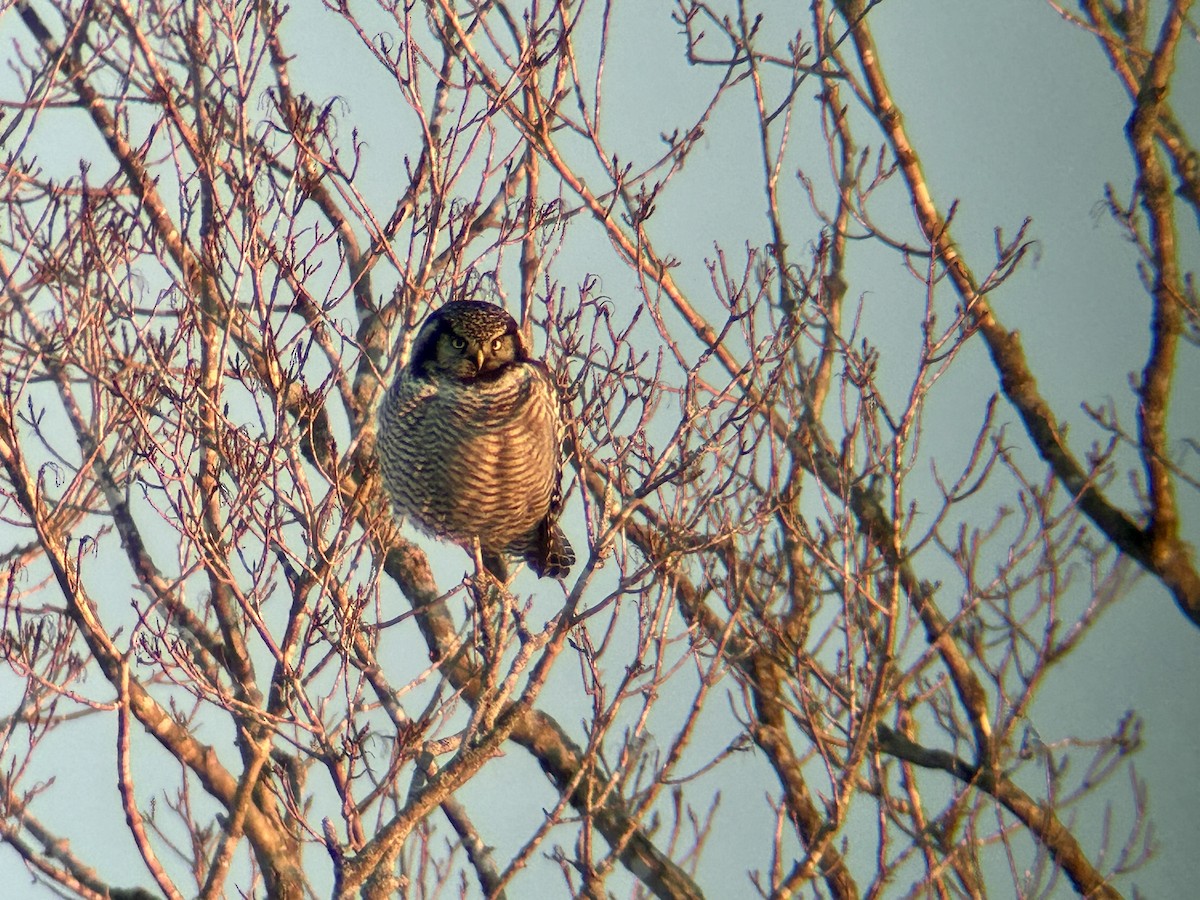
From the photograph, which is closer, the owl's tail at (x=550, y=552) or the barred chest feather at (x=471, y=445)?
the barred chest feather at (x=471, y=445)

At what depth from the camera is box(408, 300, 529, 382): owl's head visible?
16.9 feet

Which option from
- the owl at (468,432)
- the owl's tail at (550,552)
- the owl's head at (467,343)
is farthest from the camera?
the owl's tail at (550,552)

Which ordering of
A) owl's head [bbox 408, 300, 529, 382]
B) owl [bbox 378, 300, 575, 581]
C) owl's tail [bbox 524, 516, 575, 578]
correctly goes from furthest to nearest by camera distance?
1. owl's tail [bbox 524, 516, 575, 578]
2. owl [bbox 378, 300, 575, 581]
3. owl's head [bbox 408, 300, 529, 382]

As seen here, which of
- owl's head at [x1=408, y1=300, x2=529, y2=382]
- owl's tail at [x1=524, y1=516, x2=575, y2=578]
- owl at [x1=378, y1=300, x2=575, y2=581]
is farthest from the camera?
owl's tail at [x1=524, y1=516, x2=575, y2=578]

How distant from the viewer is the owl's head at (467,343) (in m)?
5.14

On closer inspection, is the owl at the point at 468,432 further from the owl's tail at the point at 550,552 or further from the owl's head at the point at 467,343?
the owl's tail at the point at 550,552

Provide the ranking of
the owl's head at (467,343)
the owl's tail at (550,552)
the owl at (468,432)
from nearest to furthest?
the owl's head at (467,343) → the owl at (468,432) → the owl's tail at (550,552)

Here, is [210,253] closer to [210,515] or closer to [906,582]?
[210,515]

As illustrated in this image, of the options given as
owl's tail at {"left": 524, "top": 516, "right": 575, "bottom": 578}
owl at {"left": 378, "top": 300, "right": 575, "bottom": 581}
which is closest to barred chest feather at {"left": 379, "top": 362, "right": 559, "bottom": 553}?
owl at {"left": 378, "top": 300, "right": 575, "bottom": 581}

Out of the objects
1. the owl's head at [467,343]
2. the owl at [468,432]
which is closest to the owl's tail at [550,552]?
the owl at [468,432]

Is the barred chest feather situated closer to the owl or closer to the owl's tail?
the owl

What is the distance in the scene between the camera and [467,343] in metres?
5.20

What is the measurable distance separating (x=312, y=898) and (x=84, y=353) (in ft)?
6.18

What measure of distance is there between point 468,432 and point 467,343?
407 millimetres
